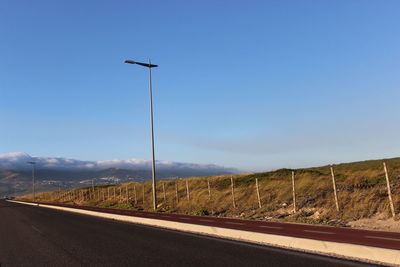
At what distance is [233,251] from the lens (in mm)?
10617

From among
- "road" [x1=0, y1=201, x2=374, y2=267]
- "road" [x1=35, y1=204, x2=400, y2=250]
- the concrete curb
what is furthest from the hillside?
"road" [x1=0, y1=201, x2=374, y2=267]

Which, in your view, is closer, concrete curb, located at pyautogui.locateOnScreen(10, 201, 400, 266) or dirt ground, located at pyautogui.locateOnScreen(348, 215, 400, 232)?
concrete curb, located at pyautogui.locateOnScreen(10, 201, 400, 266)

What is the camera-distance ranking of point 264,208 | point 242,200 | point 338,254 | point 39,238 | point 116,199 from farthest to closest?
point 116,199 → point 242,200 → point 264,208 → point 39,238 → point 338,254

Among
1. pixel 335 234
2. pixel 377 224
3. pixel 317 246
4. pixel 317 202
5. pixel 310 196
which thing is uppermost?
pixel 310 196

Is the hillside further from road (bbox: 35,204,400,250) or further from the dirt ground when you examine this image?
road (bbox: 35,204,400,250)

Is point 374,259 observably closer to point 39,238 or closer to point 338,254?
point 338,254

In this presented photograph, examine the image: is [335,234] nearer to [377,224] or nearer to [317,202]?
[377,224]

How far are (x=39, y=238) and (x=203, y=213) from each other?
16.5 m

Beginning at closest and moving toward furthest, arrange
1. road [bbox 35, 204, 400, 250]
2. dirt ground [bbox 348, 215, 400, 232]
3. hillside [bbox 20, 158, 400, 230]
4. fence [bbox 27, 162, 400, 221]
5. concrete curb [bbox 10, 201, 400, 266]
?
concrete curb [bbox 10, 201, 400, 266] → road [bbox 35, 204, 400, 250] → dirt ground [bbox 348, 215, 400, 232] → hillside [bbox 20, 158, 400, 230] → fence [bbox 27, 162, 400, 221]

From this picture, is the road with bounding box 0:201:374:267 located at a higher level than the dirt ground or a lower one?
higher

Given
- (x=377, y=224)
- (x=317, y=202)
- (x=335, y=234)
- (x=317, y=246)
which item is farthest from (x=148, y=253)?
(x=317, y=202)

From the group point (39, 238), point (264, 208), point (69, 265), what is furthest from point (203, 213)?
point (69, 265)

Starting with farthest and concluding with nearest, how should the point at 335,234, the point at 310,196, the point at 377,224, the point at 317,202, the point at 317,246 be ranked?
the point at 310,196
the point at 317,202
the point at 377,224
the point at 335,234
the point at 317,246

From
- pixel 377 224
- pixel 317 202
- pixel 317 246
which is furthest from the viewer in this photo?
pixel 317 202
